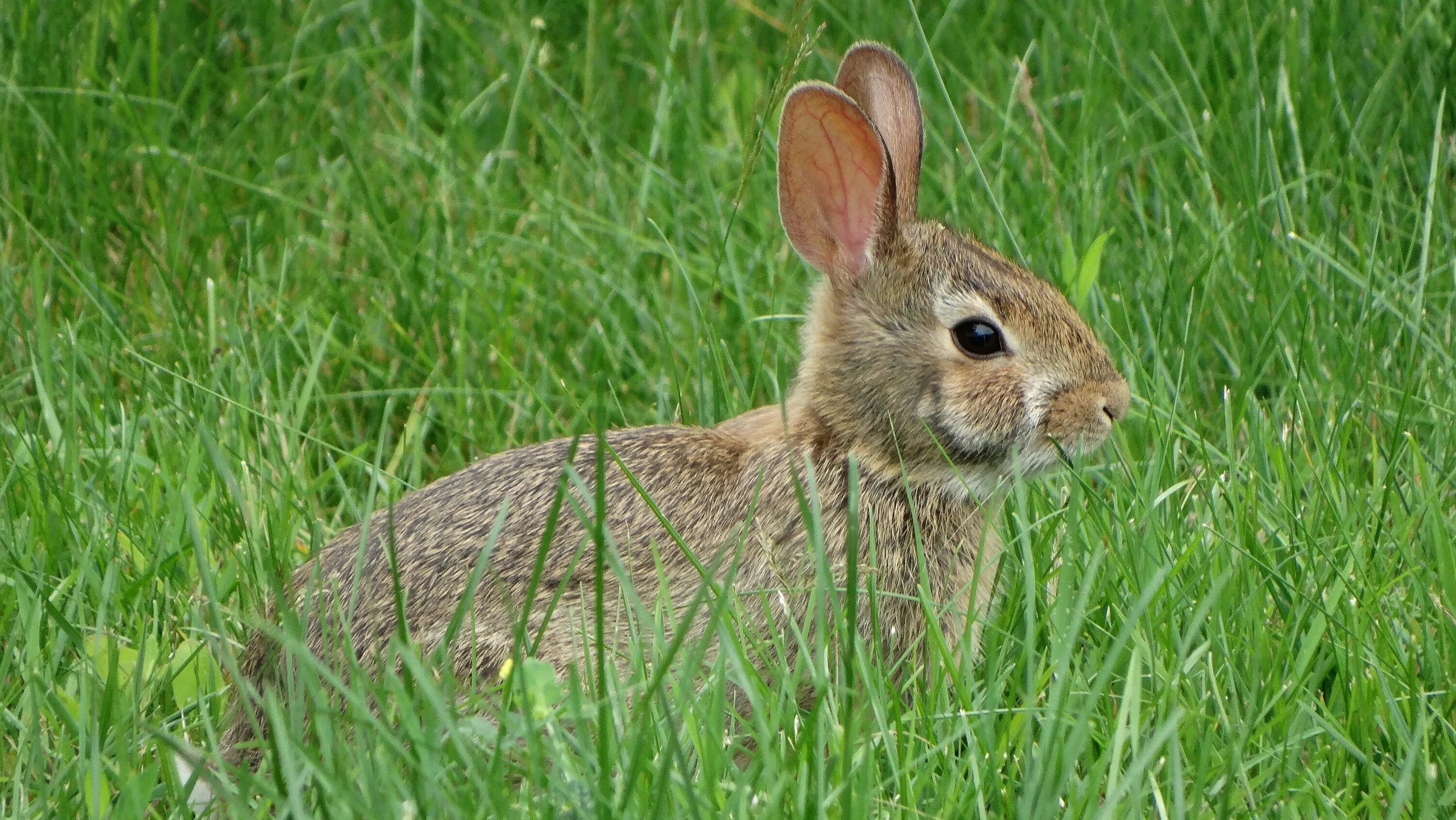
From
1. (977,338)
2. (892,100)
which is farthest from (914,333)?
(892,100)

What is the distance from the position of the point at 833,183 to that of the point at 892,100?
13.1 inches

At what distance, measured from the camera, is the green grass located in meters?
2.88

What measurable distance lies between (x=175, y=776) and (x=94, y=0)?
3798mm

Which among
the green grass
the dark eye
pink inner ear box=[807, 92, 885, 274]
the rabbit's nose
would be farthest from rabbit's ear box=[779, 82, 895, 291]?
the rabbit's nose

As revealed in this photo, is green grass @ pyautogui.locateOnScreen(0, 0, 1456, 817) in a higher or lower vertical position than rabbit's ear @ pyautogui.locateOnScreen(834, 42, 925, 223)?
lower

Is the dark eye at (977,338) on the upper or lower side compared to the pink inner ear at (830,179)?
lower

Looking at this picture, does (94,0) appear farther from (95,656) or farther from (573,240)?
(95,656)

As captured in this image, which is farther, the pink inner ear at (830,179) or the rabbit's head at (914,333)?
the pink inner ear at (830,179)

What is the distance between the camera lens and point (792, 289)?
5.11 metres

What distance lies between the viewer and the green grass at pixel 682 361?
2.88m

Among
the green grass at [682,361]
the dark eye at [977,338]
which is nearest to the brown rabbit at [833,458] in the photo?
the dark eye at [977,338]

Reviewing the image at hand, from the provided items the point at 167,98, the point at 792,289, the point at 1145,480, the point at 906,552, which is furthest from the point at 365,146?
the point at 1145,480

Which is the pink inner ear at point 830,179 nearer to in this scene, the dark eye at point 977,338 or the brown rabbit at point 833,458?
the brown rabbit at point 833,458

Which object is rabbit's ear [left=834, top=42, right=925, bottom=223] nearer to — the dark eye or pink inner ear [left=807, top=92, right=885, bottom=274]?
pink inner ear [left=807, top=92, right=885, bottom=274]
